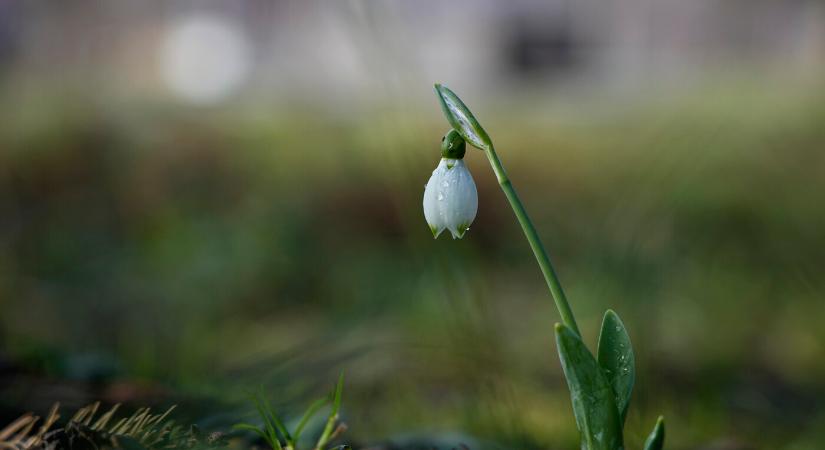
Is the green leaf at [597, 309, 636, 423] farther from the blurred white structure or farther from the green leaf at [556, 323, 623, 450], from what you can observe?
the blurred white structure

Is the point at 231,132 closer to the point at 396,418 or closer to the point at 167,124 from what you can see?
the point at 167,124

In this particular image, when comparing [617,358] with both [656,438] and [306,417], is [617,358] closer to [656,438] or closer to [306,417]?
[656,438]

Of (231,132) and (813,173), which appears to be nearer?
(813,173)

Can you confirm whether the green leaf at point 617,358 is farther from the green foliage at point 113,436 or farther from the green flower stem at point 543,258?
the green foliage at point 113,436

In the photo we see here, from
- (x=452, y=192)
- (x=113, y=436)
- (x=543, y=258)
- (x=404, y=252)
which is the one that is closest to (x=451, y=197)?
(x=452, y=192)

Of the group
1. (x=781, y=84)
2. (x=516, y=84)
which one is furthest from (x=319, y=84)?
(x=781, y=84)
